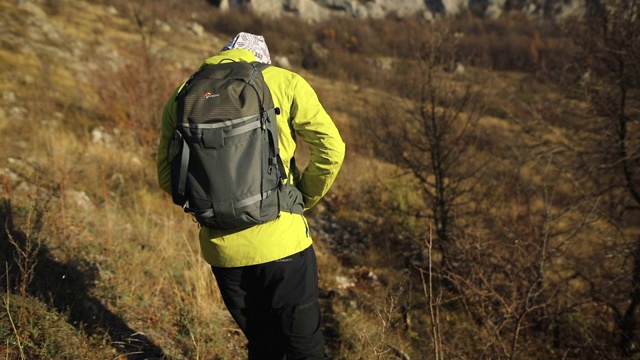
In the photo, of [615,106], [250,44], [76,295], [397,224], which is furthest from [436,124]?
[76,295]

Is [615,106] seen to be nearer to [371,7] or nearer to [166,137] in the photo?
[166,137]

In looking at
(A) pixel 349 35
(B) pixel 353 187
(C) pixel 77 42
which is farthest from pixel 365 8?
(B) pixel 353 187

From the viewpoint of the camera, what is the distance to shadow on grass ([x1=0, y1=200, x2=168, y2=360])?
100 inches

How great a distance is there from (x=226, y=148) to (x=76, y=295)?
2.08 metres

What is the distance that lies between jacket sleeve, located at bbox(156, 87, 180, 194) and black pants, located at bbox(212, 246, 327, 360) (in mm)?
497

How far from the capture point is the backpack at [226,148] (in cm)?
153

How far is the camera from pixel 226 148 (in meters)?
1.54

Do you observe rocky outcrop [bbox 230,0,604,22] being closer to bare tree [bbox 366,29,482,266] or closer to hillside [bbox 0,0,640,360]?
hillside [bbox 0,0,640,360]

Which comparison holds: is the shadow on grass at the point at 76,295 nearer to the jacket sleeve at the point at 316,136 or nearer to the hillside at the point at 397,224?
the hillside at the point at 397,224

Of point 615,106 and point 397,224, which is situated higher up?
point 615,106

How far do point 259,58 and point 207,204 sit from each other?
787 millimetres

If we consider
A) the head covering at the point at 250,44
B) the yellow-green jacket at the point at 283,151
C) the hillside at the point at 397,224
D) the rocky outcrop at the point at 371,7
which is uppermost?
the rocky outcrop at the point at 371,7

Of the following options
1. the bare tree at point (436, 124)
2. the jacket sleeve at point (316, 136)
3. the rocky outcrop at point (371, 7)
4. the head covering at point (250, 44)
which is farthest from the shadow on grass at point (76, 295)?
the rocky outcrop at point (371, 7)

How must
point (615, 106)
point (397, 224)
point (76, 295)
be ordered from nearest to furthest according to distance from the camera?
Answer: point (76, 295) < point (615, 106) < point (397, 224)
